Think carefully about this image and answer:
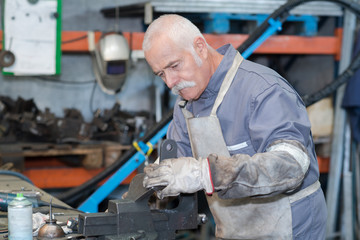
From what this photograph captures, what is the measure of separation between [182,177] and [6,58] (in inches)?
96.2

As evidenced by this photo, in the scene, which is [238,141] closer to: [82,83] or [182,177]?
[182,177]

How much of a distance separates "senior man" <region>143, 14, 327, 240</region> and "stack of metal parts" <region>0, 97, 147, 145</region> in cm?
→ 171

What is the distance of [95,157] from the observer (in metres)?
3.73

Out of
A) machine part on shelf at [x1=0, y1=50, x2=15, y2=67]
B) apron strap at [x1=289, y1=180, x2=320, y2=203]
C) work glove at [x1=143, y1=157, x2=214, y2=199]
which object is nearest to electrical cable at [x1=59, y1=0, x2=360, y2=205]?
machine part on shelf at [x1=0, y1=50, x2=15, y2=67]

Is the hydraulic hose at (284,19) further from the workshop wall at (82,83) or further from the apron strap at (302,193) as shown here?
the apron strap at (302,193)

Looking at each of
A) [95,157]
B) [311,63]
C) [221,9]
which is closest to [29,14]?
[95,157]

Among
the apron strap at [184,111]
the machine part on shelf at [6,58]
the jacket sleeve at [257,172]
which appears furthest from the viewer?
the machine part on shelf at [6,58]

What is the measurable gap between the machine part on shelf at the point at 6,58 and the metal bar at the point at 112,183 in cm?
109

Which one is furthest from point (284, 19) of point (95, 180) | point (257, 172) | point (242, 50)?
point (257, 172)

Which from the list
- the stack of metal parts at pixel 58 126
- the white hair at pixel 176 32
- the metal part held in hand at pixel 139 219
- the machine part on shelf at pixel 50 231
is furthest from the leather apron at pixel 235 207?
the stack of metal parts at pixel 58 126

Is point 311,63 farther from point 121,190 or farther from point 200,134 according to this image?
point 200,134

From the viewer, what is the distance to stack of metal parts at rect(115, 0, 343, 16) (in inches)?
149

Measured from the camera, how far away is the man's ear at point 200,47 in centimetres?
189

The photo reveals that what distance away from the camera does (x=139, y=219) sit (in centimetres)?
157
